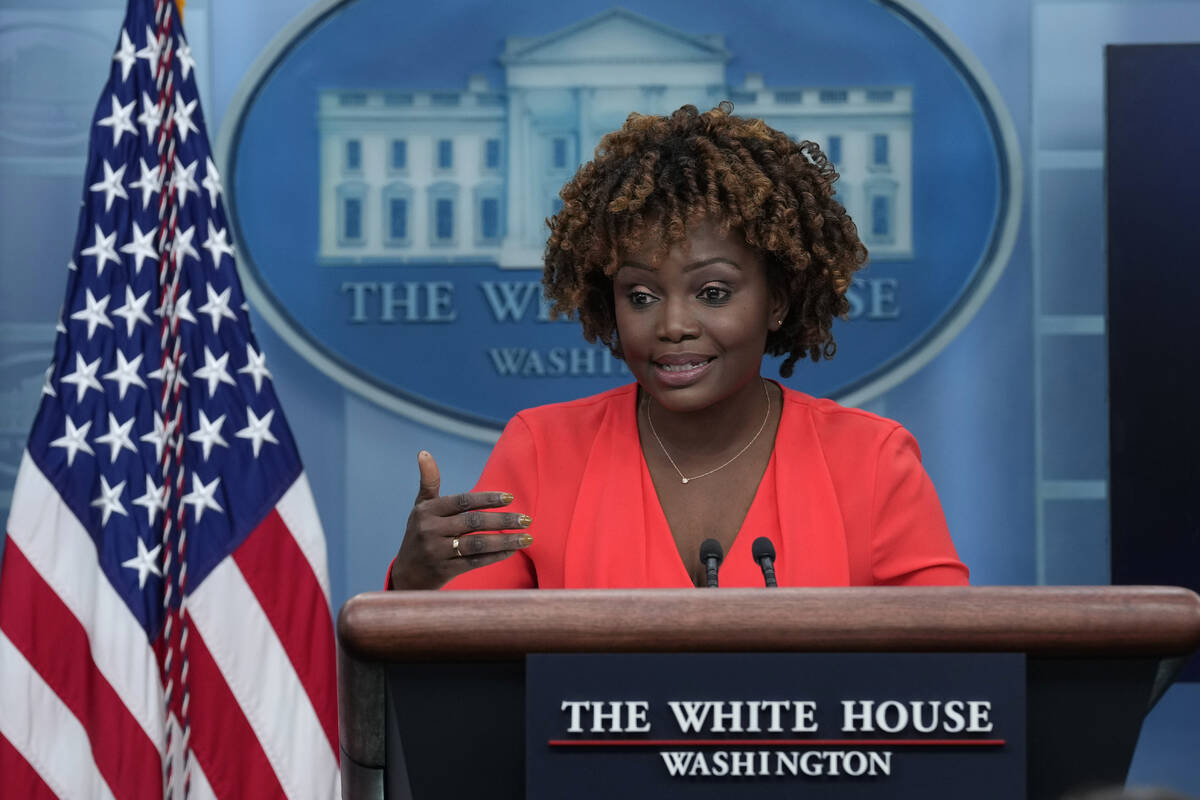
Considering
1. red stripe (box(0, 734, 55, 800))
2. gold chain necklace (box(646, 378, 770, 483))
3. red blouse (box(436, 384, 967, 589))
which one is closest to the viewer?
red blouse (box(436, 384, 967, 589))

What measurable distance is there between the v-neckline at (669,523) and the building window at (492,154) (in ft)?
4.55

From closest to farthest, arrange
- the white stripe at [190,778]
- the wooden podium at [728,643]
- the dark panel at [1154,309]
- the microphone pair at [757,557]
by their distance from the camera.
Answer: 1. the wooden podium at [728,643]
2. the microphone pair at [757,557]
3. the white stripe at [190,778]
4. the dark panel at [1154,309]

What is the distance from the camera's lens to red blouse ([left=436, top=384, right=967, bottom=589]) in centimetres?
140

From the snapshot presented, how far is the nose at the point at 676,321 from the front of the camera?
1421mm

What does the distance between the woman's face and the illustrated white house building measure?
138 centimetres

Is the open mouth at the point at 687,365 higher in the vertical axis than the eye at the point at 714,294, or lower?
lower

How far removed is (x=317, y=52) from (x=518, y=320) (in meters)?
0.76

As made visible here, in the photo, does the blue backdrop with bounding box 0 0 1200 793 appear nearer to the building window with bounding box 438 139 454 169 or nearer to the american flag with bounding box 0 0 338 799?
the building window with bounding box 438 139 454 169

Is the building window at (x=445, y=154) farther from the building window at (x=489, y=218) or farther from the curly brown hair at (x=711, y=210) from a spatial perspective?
the curly brown hair at (x=711, y=210)

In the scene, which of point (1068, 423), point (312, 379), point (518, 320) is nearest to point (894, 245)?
point (1068, 423)

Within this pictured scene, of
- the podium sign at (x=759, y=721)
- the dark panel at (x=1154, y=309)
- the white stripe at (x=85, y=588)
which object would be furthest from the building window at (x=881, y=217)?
the podium sign at (x=759, y=721)

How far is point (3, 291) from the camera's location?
2.79 metres

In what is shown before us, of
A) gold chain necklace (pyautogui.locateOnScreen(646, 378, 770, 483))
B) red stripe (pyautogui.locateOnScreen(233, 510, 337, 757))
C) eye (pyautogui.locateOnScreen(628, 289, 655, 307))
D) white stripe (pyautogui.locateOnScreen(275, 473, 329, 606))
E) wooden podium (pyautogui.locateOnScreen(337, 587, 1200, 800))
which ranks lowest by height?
red stripe (pyautogui.locateOnScreen(233, 510, 337, 757))

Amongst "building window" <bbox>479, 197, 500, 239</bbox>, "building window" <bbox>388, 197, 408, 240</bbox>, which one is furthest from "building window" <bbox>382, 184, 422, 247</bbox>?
"building window" <bbox>479, 197, 500, 239</bbox>
